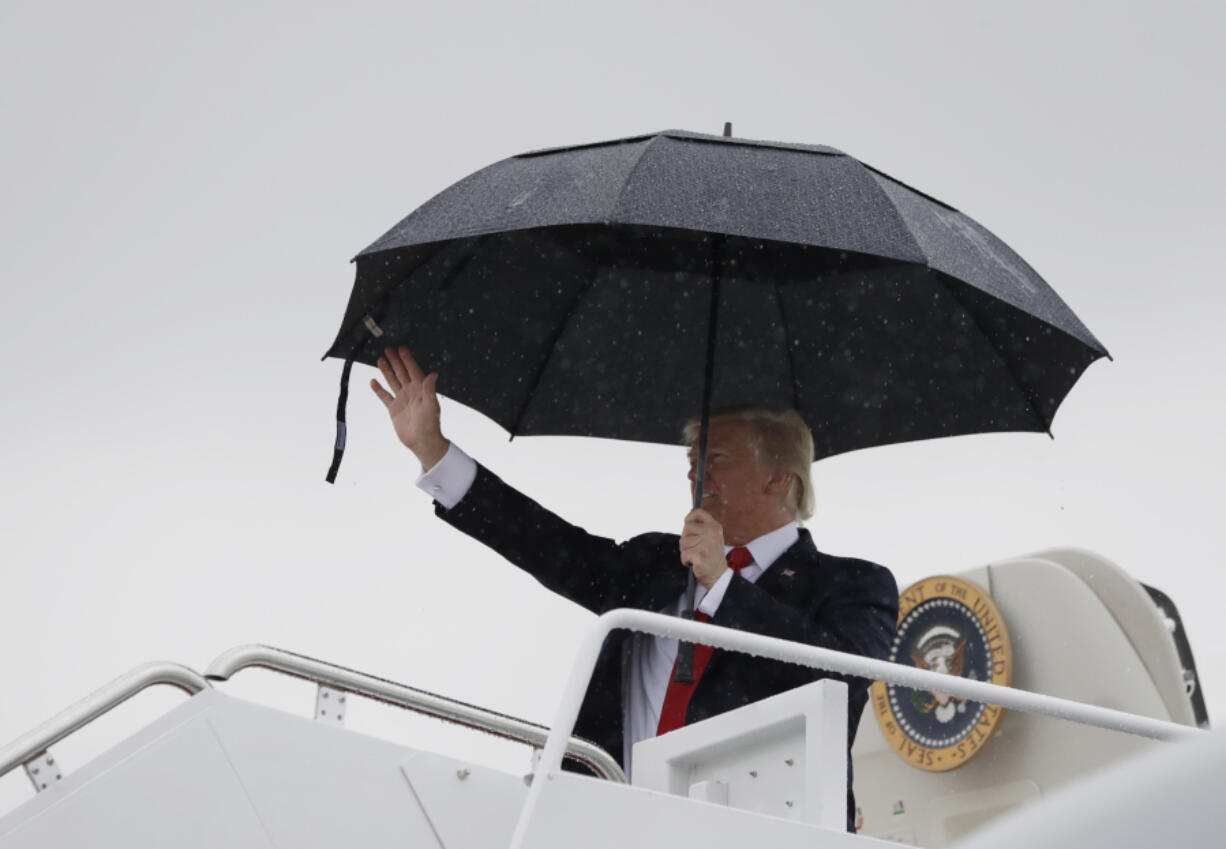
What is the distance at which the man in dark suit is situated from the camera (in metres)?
3.90

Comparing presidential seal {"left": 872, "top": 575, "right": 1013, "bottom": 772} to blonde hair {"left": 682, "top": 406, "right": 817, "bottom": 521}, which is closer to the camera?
blonde hair {"left": 682, "top": 406, "right": 817, "bottom": 521}

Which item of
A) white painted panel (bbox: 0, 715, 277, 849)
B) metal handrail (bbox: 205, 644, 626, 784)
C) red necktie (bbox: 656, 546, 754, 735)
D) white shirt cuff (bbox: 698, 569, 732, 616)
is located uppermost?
white shirt cuff (bbox: 698, 569, 732, 616)

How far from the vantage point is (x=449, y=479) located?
4.39 metres

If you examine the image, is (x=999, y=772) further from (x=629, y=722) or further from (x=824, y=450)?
(x=629, y=722)

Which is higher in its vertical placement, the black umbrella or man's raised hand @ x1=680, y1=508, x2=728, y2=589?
the black umbrella

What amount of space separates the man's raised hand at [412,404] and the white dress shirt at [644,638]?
0.05m

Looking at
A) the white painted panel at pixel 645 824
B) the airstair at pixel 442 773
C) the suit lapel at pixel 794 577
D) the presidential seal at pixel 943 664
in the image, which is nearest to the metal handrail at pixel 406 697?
the airstair at pixel 442 773

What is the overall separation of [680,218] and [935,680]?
125 centimetres

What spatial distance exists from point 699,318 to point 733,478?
640 mm

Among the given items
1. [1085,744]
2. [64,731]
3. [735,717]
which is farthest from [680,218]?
[1085,744]

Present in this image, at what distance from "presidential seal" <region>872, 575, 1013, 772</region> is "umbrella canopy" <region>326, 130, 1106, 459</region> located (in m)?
3.49

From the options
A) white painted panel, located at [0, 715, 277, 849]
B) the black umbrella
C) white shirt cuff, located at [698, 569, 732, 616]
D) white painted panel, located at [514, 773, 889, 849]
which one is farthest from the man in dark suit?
white painted panel, located at [0, 715, 277, 849]

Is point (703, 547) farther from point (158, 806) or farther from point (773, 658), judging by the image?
point (158, 806)

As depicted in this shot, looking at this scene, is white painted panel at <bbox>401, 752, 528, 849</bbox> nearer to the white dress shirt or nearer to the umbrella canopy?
the white dress shirt
